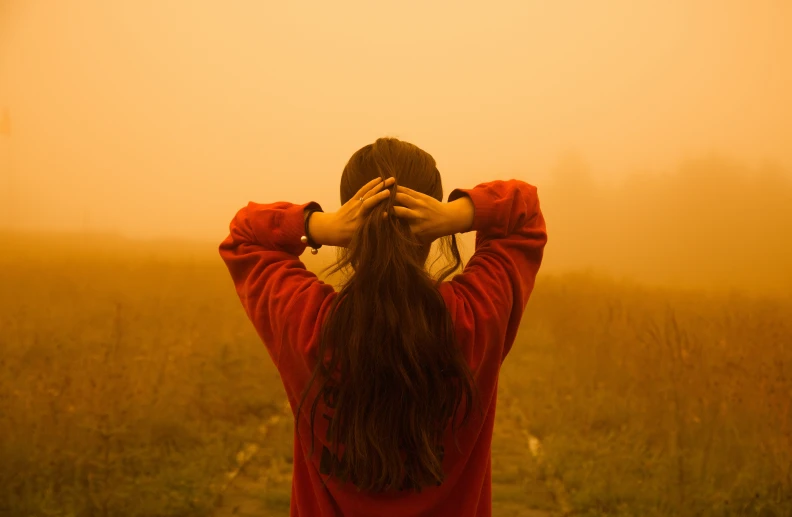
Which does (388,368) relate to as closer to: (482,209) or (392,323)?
(392,323)

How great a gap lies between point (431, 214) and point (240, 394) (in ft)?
6.83

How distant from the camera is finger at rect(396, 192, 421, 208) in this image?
0.78 m

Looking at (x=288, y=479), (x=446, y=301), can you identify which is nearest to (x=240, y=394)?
(x=288, y=479)

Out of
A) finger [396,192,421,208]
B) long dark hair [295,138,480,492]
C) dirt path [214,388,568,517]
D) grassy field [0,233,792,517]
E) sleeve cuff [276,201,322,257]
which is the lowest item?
dirt path [214,388,568,517]

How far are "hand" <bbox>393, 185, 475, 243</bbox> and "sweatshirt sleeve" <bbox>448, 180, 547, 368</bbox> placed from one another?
0.02 m

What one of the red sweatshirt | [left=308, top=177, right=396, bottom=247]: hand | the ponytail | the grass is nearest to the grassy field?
the grass

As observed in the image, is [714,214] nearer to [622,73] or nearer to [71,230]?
[622,73]

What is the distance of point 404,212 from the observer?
2.53ft

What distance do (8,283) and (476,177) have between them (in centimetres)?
224

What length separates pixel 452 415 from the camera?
83 centimetres

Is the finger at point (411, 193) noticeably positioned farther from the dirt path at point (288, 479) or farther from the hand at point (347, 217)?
the dirt path at point (288, 479)

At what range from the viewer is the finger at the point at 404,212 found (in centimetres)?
77

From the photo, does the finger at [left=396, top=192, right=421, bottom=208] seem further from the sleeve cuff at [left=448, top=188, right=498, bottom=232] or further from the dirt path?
the dirt path

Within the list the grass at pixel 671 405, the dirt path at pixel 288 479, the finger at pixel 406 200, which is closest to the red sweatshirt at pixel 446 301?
the finger at pixel 406 200
